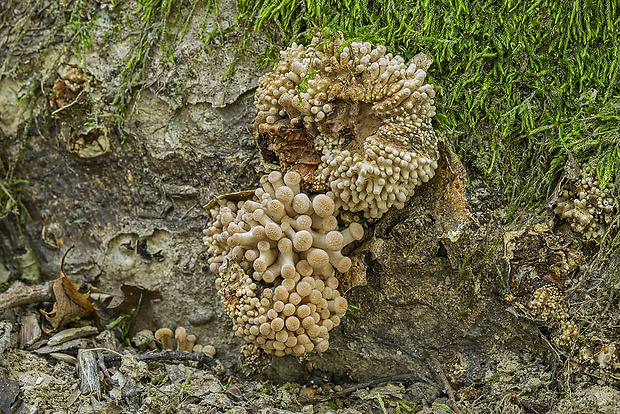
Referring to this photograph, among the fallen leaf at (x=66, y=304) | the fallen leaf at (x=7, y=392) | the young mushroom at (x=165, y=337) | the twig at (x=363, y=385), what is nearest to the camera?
the fallen leaf at (x=7, y=392)

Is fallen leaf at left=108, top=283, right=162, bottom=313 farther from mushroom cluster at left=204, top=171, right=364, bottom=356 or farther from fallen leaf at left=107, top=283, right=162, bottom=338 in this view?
mushroom cluster at left=204, top=171, right=364, bottom=356

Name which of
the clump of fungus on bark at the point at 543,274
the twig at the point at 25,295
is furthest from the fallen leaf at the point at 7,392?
the clump of fungus on bark at the point at 543,274

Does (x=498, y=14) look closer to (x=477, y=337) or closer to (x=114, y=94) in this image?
(x=477, y=337)

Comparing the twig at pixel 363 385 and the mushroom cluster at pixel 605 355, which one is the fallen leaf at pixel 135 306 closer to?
the twig at pixel 363 385

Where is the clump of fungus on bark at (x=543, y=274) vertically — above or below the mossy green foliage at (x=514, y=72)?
below

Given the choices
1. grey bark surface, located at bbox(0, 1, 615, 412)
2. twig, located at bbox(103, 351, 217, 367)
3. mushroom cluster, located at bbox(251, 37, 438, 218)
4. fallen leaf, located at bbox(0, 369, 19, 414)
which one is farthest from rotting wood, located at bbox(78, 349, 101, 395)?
mushroom cluster, located at bbox(251, 37, 438, 218)

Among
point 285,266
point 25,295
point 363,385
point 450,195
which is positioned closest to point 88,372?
point 25,295

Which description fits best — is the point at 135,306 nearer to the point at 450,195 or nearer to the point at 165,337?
the point at 165,337
